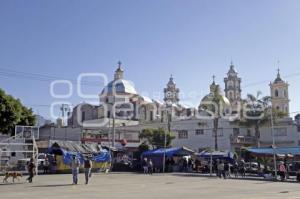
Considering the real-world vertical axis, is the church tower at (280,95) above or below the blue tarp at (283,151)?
above

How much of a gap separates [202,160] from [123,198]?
28.6 metres

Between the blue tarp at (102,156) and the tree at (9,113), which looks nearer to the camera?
the tree at (9,113)

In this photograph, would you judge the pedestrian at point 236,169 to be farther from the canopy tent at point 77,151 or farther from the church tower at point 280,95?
the church tower at point 280,95

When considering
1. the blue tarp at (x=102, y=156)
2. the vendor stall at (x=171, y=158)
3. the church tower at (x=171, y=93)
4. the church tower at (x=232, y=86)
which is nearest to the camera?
the blue tarp at (x=102, y=156)

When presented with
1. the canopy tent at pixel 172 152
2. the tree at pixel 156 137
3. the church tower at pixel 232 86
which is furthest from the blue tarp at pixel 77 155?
the church tower at pixel 232 86

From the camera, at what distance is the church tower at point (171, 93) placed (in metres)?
111

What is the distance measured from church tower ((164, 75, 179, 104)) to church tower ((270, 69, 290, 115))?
25.4m

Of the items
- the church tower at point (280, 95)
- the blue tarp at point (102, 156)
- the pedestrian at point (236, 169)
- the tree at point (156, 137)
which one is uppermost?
the church tower at point (280, 95)

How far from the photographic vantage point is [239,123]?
66812 mm

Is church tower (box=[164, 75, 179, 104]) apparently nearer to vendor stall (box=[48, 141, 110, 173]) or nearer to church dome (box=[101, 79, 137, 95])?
church dome (box=[101, 79, 137, 95])

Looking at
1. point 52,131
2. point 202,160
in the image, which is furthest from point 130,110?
point 202,160

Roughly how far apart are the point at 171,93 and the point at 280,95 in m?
27.9

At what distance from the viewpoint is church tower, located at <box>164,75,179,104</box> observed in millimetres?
111125

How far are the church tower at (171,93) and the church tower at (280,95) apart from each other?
83.3ft
